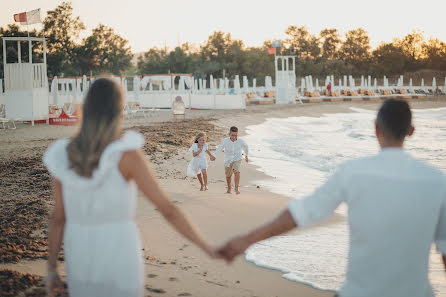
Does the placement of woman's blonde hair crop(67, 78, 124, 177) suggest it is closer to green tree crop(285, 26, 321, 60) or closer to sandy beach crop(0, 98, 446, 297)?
sandy beach crop(0, 98, 446, 297)

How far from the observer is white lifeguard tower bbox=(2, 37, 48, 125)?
19.9 m

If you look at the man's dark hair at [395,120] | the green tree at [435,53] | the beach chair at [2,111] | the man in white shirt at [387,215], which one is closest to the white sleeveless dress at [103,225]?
the man in white shirt at [387,215]

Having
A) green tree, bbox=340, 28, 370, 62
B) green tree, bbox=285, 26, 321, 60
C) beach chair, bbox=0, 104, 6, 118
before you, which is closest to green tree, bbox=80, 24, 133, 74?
green tree, bbox=285, 26, 321, 60

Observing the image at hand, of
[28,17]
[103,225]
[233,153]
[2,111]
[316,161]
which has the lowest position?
[316,161]

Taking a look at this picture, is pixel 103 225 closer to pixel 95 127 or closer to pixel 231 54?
pixel 95 127

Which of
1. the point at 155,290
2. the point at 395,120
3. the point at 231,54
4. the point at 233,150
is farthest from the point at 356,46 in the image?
Result: the point at 395,120

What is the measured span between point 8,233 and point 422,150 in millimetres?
16843

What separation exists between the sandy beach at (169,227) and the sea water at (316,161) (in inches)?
14.2

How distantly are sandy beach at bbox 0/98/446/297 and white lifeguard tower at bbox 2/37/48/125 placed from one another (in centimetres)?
612

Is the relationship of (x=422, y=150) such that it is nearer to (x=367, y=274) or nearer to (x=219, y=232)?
(x=219, y=232)

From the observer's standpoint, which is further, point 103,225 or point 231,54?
point 231,54

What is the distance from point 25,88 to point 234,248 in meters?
19.5

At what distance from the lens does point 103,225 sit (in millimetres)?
2225

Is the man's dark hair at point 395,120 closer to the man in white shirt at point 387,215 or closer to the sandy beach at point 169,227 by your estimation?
the man in white shirt at point 387,215
